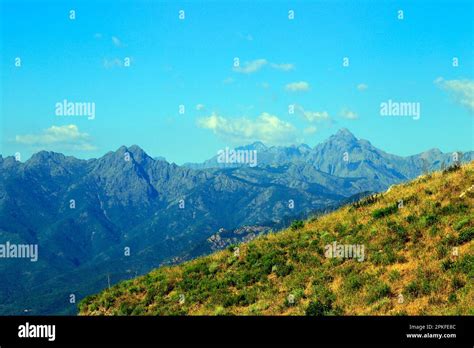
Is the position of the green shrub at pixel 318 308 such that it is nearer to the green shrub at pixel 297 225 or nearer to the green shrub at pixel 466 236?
the green shrub at pixel 466 236

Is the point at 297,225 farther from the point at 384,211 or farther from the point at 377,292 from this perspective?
the point at 377,292

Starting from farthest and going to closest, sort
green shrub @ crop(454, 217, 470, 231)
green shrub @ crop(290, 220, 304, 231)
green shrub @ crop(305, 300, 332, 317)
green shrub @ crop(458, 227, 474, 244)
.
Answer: green shrub @ crop(290, 220, 304, 231) < green shrub @ crop(454, 217, 470, 231) < green shrub @ crop(458, 227, 474, 244) < green shrub @ crop(305, 300, 332, 317)

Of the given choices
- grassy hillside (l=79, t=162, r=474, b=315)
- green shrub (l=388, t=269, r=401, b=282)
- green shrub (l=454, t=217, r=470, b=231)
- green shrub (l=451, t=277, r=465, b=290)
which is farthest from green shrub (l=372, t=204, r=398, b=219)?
green shrub (l=451, t=277, r=465, b=290)

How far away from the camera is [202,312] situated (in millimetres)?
27844

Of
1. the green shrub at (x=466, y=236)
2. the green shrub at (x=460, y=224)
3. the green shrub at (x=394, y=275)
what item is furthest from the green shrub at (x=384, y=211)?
the green shrub at (x=394, y=275)

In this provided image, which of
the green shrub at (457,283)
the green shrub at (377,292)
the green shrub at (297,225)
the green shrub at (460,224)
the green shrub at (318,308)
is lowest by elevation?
the green shrub at (318,308)

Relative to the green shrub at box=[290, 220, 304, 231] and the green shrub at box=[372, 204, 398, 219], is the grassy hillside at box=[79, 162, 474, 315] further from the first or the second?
the green shrub at box=[290, 220, 304, 231]

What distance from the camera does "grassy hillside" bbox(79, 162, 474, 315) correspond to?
23.3m

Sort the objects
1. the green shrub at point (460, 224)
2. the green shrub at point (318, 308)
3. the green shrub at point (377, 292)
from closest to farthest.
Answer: the green shrub at point (318, 308)
the green shrub at point (377, 292)
the green shrub at point (460, 224)

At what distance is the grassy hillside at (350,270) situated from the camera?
23.3 m
